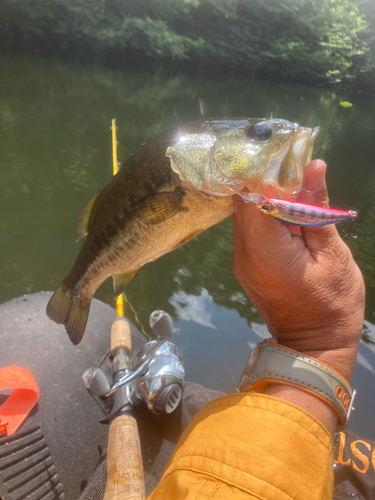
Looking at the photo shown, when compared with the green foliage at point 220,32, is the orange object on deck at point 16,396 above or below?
below

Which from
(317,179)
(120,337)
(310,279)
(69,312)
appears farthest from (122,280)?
(317,179)

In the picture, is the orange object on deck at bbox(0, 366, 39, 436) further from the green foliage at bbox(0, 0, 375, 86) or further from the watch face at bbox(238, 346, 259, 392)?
the green foliage at bbox(0, 0, 375, 86)

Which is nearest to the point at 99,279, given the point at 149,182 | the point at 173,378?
the point at 149,182

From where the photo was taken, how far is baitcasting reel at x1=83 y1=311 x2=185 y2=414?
1.91 metres

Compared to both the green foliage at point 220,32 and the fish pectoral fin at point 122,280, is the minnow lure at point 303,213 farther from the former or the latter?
the green foliage at point 220,32

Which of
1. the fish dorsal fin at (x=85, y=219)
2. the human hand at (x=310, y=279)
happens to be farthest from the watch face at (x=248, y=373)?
the fish dorsal fin at (x=85, y=219)

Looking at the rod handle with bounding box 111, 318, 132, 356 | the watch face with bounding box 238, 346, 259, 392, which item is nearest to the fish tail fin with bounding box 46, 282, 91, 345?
the rod handle with bounding box 111, 318, 132, 356

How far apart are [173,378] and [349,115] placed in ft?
88.3

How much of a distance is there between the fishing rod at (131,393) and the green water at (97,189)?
88 centimetres

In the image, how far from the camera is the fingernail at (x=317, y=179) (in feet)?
4.07

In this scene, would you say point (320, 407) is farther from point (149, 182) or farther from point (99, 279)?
point (99, 279)

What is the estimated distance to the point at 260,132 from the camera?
4.31ft

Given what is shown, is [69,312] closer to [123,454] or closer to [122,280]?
[122,280]

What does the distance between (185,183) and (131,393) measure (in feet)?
4.68
